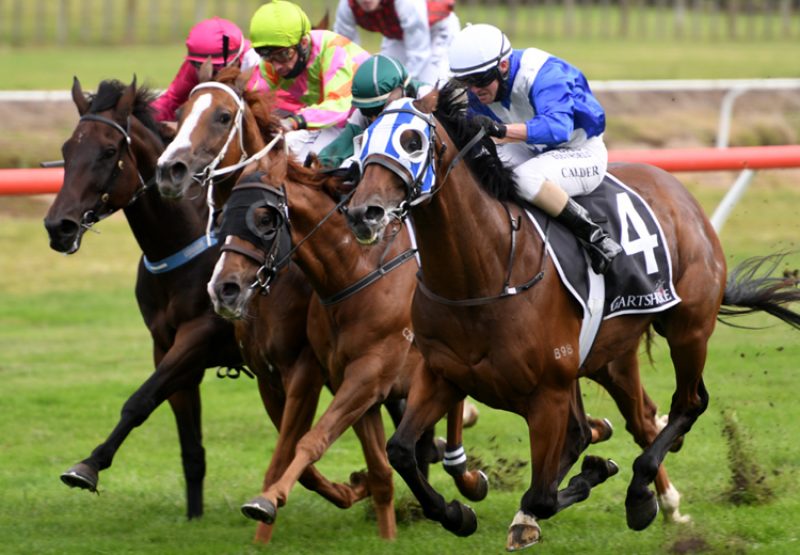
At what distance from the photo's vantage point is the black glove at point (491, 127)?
4801 millimetres

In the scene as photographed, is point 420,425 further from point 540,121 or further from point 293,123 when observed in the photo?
point 293,123

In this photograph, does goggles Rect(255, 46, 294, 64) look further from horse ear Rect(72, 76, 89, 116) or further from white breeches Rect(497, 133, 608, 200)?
white breeches Rect(497, 133, 608, 200)

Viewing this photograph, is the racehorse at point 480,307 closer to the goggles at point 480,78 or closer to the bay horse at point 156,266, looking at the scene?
the goggles at point 480,78

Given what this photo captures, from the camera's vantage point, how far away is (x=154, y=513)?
626 cm

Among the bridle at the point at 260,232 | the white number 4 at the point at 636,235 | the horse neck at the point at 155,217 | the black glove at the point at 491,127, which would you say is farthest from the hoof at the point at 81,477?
the white number 4 at the point at 636,235

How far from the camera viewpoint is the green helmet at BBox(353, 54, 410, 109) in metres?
5.25

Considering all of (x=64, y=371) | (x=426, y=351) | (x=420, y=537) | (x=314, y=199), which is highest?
(x=314, y=199)

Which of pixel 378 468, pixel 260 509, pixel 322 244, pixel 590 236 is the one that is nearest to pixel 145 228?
pixel 322 244

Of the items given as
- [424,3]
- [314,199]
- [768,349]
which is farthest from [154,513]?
[768,349]

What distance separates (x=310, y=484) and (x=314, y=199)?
1216mm

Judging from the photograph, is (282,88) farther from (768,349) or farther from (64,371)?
(768,349)

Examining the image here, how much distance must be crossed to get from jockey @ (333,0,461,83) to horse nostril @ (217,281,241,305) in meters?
2.82

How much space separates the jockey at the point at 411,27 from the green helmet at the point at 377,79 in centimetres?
198

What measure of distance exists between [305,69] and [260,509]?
83.7 inches
